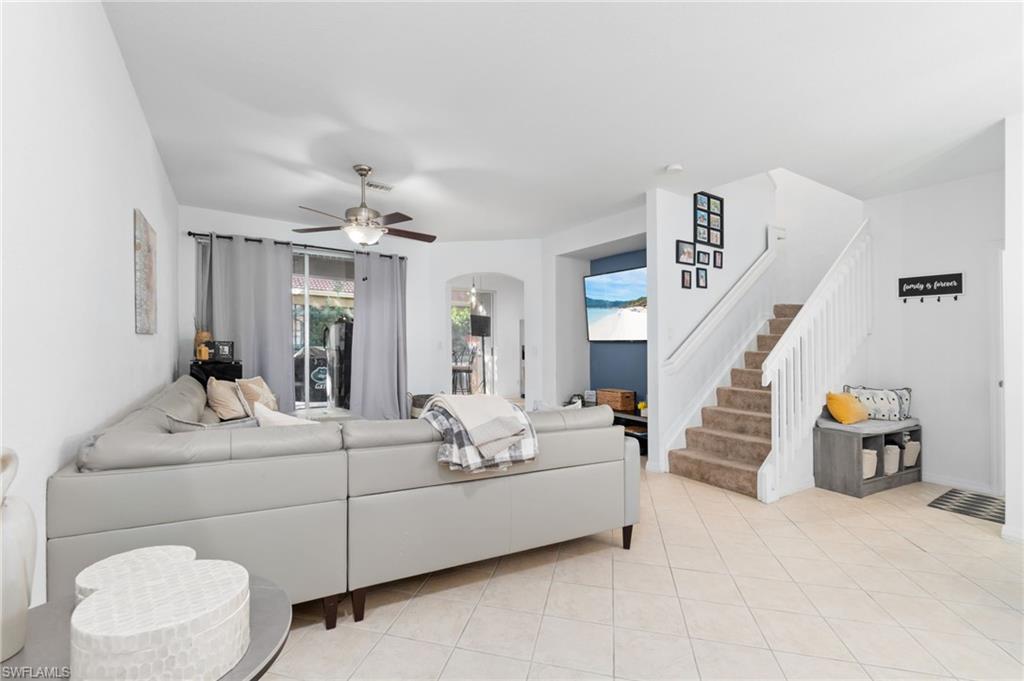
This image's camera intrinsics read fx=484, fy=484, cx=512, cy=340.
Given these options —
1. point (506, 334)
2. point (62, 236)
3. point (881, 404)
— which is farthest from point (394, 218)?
point (506, 334)

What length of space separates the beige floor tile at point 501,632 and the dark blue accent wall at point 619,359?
13.5 ft

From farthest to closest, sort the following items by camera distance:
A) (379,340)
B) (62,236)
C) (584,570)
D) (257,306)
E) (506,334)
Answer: (506,334) < (379,340) < (257,306) < (584,570) < (62,236)

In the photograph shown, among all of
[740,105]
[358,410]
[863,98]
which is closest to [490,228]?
[358,410]

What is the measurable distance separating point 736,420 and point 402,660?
141 inches

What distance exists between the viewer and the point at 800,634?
197cm

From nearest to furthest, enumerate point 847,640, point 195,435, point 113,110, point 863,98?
point 195,435 → point 847,640 → point 113,110 → point 863,98

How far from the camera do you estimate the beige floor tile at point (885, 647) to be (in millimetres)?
1776

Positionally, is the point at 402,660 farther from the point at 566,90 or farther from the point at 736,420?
the point at 736,420

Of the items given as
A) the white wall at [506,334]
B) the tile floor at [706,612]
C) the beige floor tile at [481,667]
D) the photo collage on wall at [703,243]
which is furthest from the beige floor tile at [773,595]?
the white wall at [506,334]

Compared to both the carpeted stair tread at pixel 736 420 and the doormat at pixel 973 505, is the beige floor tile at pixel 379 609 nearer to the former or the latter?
the carpeted stair tread at pixel 736 420

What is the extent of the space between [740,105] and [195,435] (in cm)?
326

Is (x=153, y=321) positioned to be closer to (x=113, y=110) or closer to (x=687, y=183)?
(x=113, y=110)

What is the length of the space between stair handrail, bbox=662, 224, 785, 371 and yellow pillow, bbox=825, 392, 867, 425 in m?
1.16

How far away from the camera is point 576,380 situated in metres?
6.65
